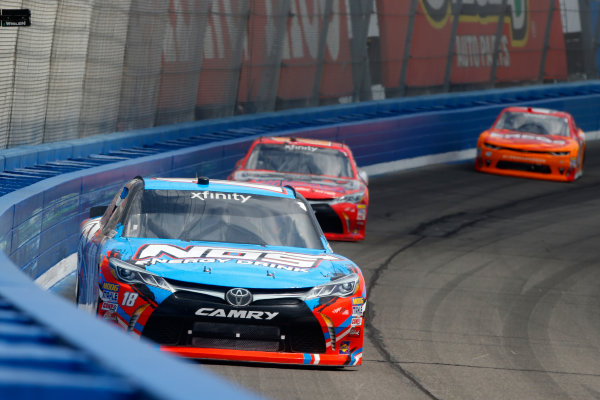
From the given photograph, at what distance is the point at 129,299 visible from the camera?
24.7ft

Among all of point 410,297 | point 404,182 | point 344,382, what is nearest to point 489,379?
point 344,382

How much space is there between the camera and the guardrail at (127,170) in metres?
3.14

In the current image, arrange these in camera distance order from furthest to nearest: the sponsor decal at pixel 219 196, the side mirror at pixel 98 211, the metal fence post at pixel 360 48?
1. the metal fence post at pixel 360 48
2. the side mirror at pixel 98 211
3. the sponsor decal at pixel 219 196

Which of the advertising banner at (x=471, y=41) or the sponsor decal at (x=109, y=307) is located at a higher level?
the advertising banner at (x=471, y=41)

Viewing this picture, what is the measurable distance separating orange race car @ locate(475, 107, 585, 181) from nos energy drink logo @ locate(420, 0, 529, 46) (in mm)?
6155

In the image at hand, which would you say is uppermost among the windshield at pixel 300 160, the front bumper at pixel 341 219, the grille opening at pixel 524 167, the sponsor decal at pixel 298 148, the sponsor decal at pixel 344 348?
the sponsor decal at pixel 344 348

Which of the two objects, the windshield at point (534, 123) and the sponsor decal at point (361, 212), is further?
the windshield at point (534, 123)

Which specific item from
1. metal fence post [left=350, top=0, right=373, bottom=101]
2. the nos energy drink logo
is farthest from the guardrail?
the nos energy drink logo

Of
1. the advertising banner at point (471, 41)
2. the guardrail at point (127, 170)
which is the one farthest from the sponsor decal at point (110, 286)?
the advertising banner at point (471, 41)

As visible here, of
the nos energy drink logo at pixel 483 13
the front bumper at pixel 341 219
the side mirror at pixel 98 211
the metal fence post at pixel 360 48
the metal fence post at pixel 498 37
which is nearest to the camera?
the side mirror at pixel 98 211

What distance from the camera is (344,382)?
7973mm

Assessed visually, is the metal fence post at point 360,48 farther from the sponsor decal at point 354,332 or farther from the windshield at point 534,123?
the sponsor decal at point 354,332

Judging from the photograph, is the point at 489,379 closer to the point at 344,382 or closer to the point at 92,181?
the point at 344,382

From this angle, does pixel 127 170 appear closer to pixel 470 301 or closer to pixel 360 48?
pixel 470 301
